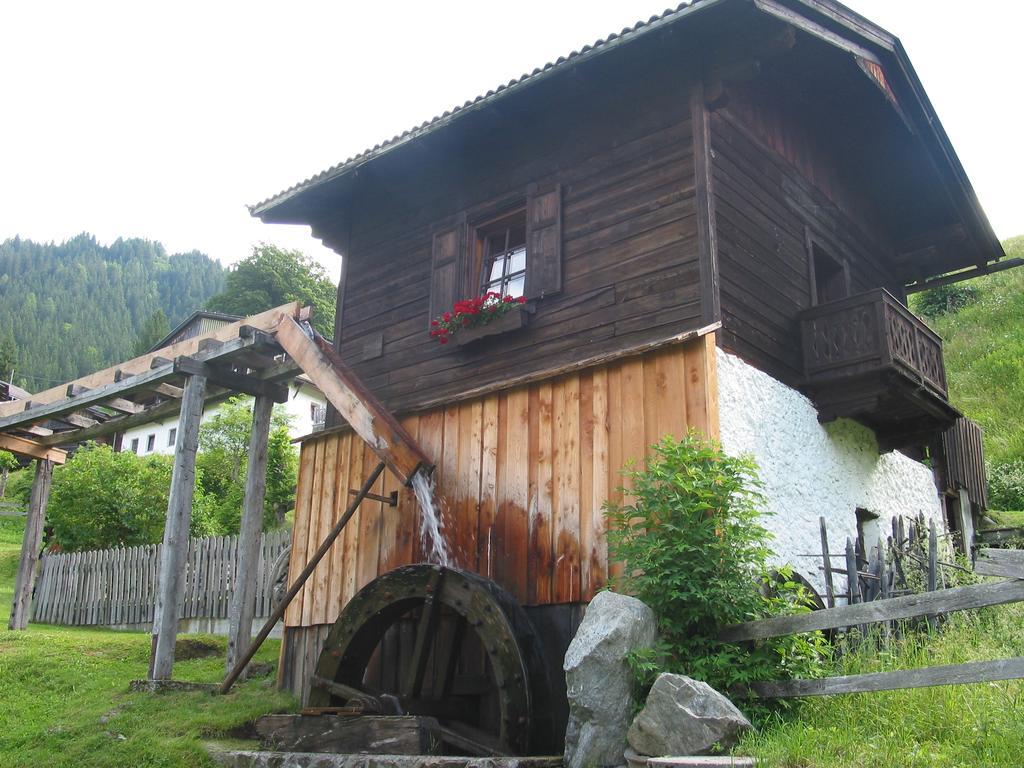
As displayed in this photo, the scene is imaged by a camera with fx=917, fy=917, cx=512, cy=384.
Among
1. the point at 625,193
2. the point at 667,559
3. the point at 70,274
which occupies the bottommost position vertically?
the point at 667,559

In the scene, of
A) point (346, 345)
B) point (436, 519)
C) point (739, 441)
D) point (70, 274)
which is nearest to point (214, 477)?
point (346, 345)

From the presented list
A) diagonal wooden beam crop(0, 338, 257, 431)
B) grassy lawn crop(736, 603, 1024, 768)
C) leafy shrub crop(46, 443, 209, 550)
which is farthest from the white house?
grassy lawn crop(736, 603, 1024, 768)

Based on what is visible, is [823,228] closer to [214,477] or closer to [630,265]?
[630,265]

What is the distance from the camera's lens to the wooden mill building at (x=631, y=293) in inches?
295

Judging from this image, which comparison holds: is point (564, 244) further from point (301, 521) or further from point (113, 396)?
point (113, 396)

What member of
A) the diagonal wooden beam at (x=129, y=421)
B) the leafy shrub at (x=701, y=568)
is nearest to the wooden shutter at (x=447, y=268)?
the diagonal wooden beam at (x=129, y=421)

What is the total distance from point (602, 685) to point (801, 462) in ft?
12.4

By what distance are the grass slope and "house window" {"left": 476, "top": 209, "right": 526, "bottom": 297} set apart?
14017 mm

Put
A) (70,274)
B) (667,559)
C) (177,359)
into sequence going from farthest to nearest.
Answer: (70,274), (177,359), (667,559)

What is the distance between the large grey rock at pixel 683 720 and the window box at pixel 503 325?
4686 mm

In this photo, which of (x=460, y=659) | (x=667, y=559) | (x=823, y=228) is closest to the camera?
(x=667, y=559)

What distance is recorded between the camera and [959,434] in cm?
1272

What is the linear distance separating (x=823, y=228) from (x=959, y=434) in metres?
4.30

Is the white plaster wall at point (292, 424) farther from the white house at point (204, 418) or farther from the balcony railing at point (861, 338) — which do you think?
the balcony railing at point (861, 338)
